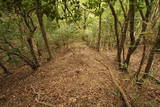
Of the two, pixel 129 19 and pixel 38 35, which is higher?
pixel 129 19

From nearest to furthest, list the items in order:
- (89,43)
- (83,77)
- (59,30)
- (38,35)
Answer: (83,77) → (38,35) → (59,30) → (89,43)

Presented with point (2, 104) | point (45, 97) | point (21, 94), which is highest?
point (45, 97)

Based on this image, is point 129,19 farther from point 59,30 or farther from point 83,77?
point 59,30

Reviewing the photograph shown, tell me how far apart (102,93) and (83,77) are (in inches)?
41.7

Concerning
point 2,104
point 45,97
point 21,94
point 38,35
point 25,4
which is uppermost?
point 25,4

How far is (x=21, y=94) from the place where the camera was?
348 centimetres

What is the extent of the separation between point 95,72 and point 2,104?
3.87 meters

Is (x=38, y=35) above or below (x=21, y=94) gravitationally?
above

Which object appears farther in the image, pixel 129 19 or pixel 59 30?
pixel 59 30

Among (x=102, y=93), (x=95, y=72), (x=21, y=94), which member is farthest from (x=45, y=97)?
(x=95, y=72)

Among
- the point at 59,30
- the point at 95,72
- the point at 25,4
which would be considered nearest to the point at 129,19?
the point at 95,72

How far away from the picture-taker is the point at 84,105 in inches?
96.9

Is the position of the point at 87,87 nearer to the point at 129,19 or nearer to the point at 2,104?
the point at 129,19

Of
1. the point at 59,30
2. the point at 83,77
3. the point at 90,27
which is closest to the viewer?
the point at 83,77
